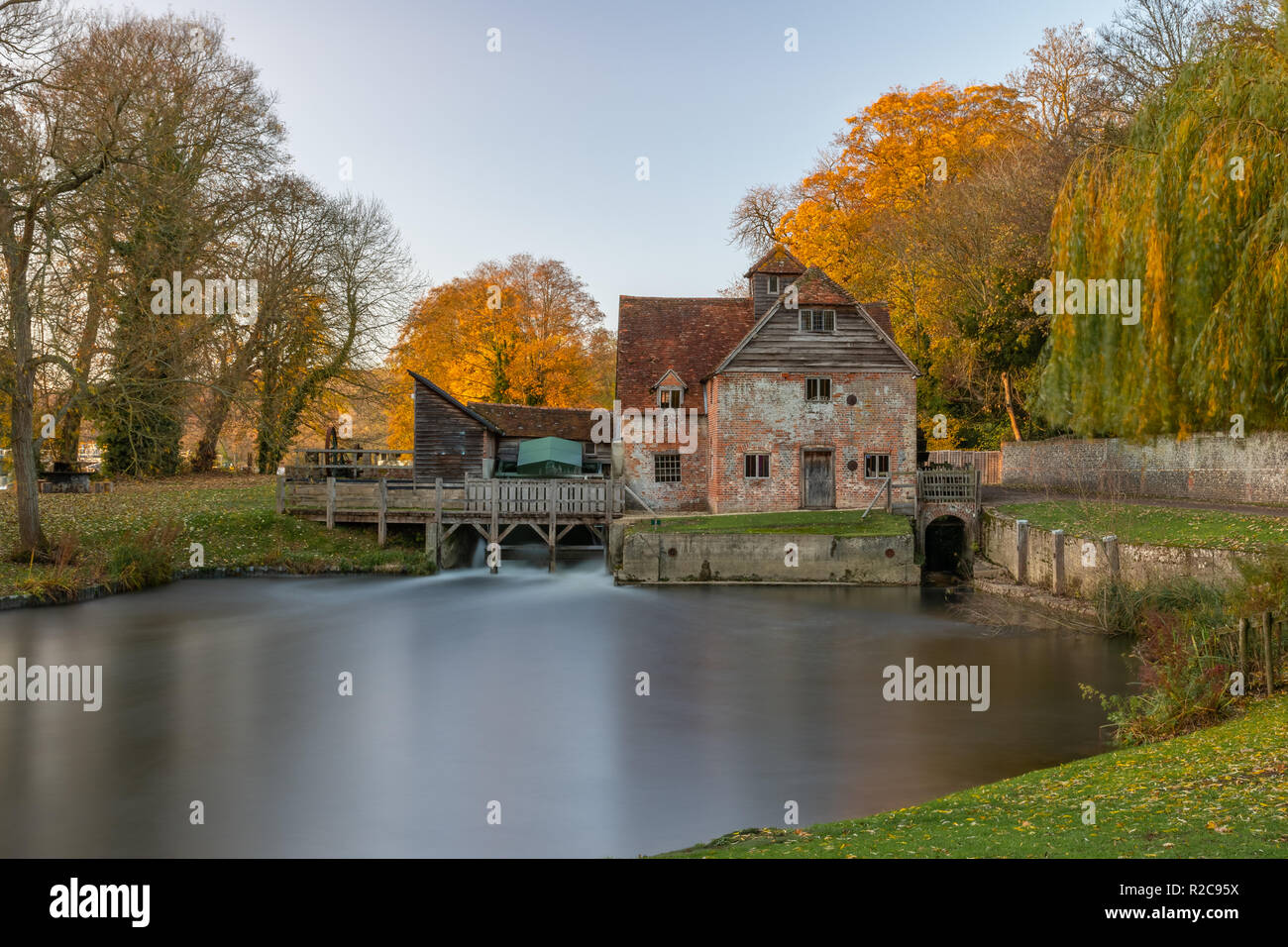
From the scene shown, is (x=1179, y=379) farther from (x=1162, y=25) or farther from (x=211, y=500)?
(x=211, y=500)

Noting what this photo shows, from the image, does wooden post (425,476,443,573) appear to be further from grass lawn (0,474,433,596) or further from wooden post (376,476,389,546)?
wooden post (376,476,389,546)

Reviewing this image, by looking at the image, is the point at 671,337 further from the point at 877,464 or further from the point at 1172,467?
the point at 1172,467

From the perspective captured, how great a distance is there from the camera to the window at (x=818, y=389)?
3494cm

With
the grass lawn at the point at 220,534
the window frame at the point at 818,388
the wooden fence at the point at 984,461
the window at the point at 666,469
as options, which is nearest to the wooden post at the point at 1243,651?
the window frame at the point at 818,388

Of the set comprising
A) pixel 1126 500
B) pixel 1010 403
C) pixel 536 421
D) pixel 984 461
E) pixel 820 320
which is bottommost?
pixel 1126 500

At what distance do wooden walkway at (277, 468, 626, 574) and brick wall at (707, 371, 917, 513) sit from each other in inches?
176

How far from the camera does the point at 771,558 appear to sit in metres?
29.7

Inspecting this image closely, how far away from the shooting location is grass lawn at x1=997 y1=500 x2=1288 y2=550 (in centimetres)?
2002

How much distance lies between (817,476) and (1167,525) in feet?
43.8

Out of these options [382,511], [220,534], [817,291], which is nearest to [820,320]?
[817,291]

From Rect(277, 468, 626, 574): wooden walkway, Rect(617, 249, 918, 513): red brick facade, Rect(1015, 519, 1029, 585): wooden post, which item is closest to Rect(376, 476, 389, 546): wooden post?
Rect(277, 468, 626, 574): wooden walkway

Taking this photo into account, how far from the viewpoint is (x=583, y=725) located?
1600cm
